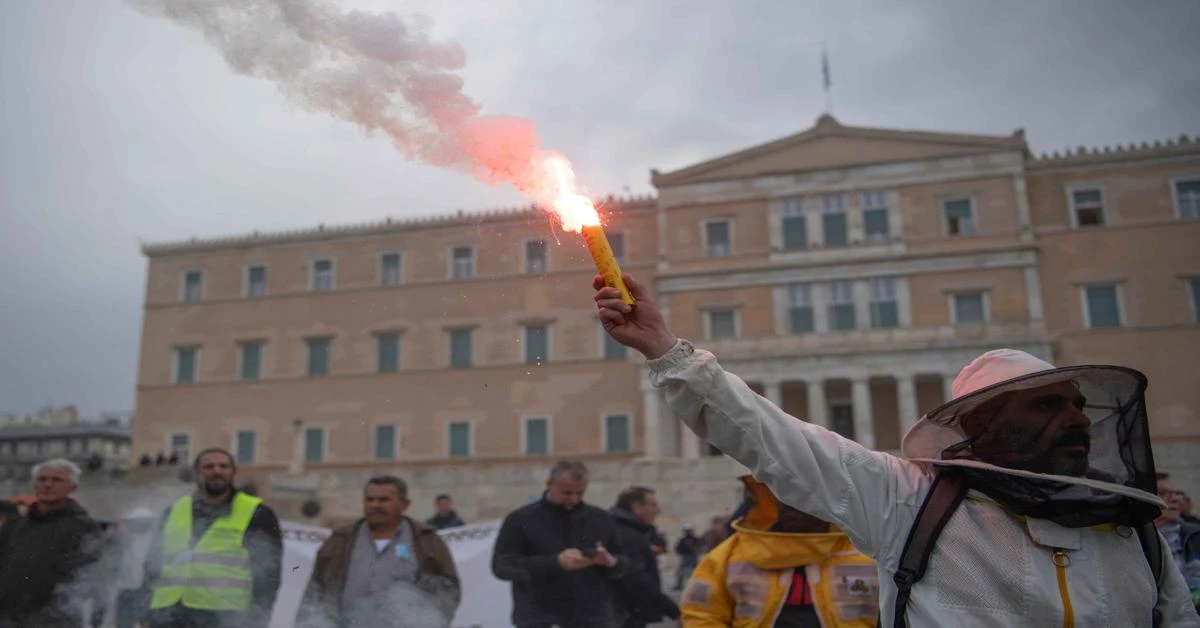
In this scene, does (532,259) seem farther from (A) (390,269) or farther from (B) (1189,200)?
(B) (1189,200)

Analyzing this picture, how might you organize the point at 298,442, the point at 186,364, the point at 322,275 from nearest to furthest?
the point at 298,442 < the point at 322,275 < the point at 186,364

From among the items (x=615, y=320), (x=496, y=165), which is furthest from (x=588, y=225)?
(x=496, y=165)

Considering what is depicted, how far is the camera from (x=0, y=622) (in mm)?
5949

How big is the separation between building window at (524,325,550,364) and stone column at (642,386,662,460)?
4555 mm

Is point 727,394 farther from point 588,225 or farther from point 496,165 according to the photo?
point 496,165

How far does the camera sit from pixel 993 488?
269cm

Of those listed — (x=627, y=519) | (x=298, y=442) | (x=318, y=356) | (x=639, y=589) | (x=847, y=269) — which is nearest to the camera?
(x=639, y=589)

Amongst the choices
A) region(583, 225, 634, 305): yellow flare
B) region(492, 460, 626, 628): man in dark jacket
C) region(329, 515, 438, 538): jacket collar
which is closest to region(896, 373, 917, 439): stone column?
region(492, 460, 626, 628): man in dark jacket

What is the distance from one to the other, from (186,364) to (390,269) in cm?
1035

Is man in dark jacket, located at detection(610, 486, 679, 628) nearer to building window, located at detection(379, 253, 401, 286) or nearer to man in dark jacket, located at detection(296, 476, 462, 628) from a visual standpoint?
man in dark jacket, located at detection(296, 476, 462, 628)

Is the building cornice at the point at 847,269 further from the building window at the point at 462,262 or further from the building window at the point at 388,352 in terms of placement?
the building window at the point at 388,352

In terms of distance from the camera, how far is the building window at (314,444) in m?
39.0

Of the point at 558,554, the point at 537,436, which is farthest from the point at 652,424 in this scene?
the point at 558,554

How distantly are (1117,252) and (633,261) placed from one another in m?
16.6
